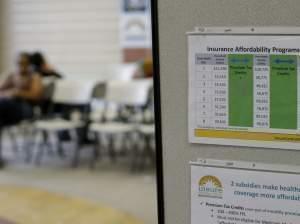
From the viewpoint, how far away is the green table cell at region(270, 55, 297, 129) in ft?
3.71

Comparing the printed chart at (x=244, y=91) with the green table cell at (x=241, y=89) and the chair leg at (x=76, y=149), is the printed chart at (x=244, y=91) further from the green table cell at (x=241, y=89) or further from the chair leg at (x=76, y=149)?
the chair leg at (x=76, y=149)

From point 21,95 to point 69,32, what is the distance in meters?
2.44

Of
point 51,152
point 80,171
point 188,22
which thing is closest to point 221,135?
point 188,22

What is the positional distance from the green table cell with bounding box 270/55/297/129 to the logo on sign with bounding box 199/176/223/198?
0.21 metres

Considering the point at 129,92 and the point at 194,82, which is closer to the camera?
the point at 194,82

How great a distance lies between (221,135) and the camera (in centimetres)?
121

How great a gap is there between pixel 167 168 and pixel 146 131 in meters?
3.92

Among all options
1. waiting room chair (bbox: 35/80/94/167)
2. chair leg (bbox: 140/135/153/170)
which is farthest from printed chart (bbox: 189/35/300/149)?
waiting room chair (bbox: 35/80/94/167)

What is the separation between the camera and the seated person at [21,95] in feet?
19.2

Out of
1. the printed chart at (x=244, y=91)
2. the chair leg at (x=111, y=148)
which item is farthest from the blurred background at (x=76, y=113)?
the printed chart at (x=244, y=91)

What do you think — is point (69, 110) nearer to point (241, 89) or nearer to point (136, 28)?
point (136, 28)

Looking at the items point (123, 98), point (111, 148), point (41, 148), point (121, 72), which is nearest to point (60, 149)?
point (41, 148)

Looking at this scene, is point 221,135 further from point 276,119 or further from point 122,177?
point 122,177

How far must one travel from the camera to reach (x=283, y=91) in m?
1.14
